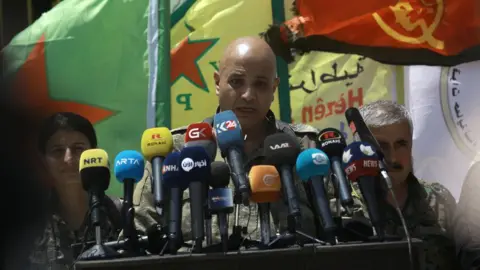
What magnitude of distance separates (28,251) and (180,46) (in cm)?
224

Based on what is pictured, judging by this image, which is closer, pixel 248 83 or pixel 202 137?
pixel 202 137

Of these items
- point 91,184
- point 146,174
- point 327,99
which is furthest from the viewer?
point 327,99

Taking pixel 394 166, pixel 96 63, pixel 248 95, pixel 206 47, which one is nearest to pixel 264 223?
pixel 248 95

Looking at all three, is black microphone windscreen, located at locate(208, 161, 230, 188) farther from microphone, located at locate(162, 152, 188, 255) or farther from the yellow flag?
the yellow flag

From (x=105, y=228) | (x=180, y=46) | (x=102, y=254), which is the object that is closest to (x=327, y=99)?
(x=180, y=46)

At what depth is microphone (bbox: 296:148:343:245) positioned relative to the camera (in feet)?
6.07

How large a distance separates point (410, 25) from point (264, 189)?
2646 mm

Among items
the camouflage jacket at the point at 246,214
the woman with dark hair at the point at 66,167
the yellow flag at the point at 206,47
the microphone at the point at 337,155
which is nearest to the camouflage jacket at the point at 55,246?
the woman with dark hair at the point at 66,167

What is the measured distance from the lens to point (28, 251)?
2645 millimetres

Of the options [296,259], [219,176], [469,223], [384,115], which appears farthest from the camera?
[384,115]

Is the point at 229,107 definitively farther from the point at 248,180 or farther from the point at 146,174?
the point at 248,180

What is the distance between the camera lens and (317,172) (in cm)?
188

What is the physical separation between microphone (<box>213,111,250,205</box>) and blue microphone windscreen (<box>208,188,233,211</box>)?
0.11ft

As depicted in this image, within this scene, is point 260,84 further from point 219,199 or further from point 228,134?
point 219,199
